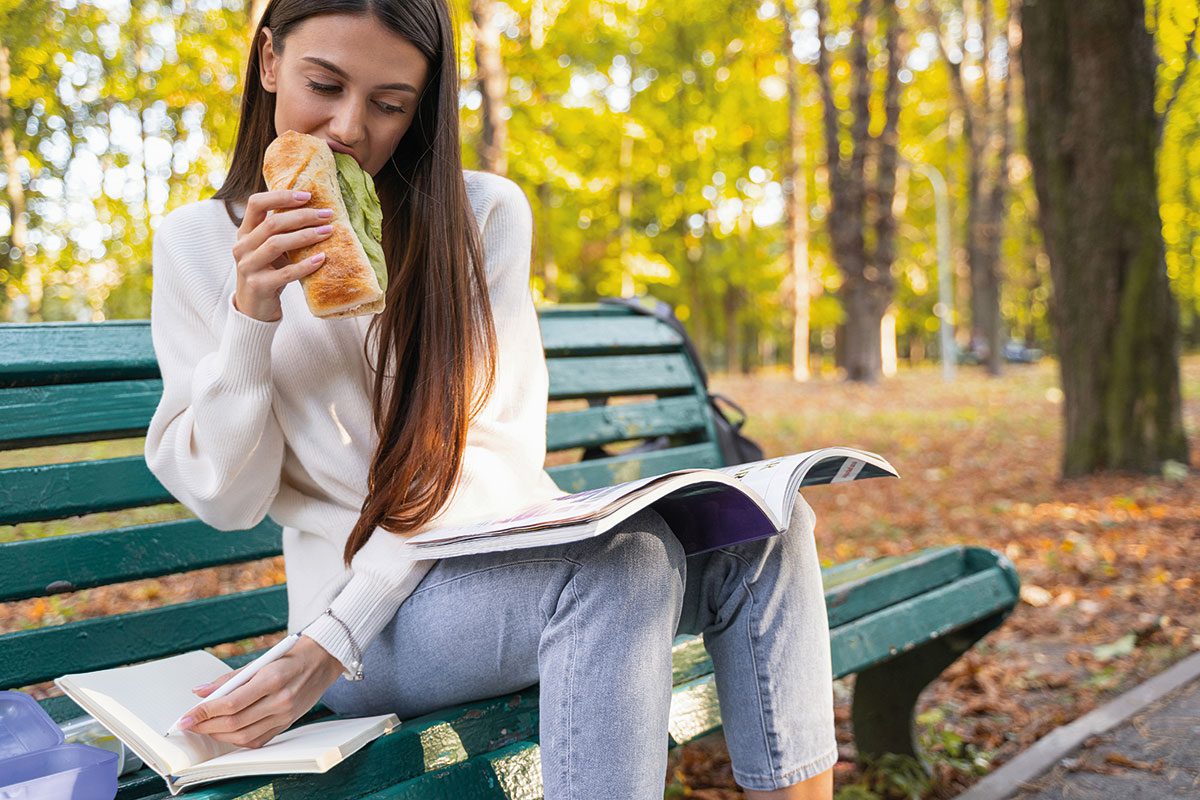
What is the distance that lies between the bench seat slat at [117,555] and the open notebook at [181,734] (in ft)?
1.33

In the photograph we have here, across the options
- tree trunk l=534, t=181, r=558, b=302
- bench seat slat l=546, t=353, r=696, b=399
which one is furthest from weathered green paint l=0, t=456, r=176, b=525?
tree trunk l=534, t=181, r=558, b=302

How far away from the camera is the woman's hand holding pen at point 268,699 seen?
146 cm

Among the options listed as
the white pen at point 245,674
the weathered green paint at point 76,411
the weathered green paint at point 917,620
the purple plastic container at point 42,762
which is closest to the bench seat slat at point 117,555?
the weathered green paint at point 76,411

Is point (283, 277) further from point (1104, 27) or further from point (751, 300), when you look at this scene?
point (751, 300)

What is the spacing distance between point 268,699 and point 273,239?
2.23 feet

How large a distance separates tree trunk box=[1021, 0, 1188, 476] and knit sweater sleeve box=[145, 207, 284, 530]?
562cm

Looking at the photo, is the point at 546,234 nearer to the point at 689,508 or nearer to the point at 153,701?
the point at 689,508

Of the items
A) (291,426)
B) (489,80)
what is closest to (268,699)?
(291,426)

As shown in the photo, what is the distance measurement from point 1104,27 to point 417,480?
5.77 metres

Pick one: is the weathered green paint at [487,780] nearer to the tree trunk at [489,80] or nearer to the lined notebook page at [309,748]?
the lined notebook page at [309,748]

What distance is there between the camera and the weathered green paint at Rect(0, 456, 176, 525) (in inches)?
78.1

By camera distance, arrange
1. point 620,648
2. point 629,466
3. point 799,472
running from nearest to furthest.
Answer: point 620,648, point 799,472, point 629,466

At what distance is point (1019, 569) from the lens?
4953 millimetres

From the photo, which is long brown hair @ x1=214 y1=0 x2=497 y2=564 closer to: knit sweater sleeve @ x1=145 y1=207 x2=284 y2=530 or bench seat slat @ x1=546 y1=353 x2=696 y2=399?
knit sweater sleeve @ x1=145 y1=207 x2=284 y2=530
